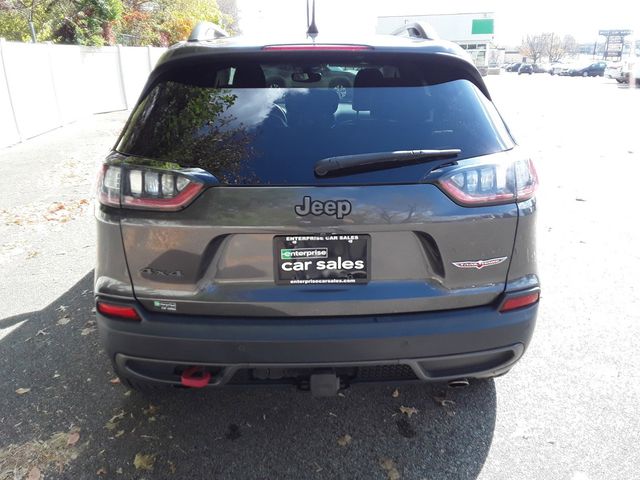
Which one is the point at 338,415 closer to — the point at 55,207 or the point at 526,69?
the point at 55,207

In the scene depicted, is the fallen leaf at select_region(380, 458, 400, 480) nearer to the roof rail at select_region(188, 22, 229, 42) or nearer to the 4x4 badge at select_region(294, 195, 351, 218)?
the 4x4 badge at select_region(294, 195, 351, 218)

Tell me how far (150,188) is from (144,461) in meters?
1.30

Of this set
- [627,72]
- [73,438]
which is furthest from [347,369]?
[627,72]

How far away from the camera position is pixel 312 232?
2064mm

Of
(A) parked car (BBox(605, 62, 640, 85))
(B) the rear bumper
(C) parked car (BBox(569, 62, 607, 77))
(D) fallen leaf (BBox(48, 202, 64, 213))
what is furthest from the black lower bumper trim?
(C) parked car (BBox(569, 62, 607, 77))

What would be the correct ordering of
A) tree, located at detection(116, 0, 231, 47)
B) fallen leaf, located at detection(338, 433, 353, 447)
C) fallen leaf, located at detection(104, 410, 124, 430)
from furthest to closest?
tree, located at detection(116, 0, 231, 47) → fallen leaf, located at detection(104, 410, 124, 430) → fallen leaf, located at detection(338, 433, 353, 447)

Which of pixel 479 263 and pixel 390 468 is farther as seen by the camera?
pixel 390 468

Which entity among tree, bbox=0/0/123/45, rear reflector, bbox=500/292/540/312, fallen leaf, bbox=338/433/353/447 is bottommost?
fallen leaf, bbox=338/433/353/447

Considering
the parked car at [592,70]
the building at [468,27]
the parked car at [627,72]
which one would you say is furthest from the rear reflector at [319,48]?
the parked car at [592,70]

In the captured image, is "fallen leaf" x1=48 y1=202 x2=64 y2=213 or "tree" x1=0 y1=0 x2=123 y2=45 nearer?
"fallen leaf" x1=48 y1=202 x2=64 y2=213

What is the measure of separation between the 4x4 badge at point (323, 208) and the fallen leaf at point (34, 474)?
1714 mm

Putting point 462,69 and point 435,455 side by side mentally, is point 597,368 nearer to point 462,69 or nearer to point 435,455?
point 435,455

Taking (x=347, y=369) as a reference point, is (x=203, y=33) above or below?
above

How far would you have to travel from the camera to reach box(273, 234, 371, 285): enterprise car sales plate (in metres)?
2.08
